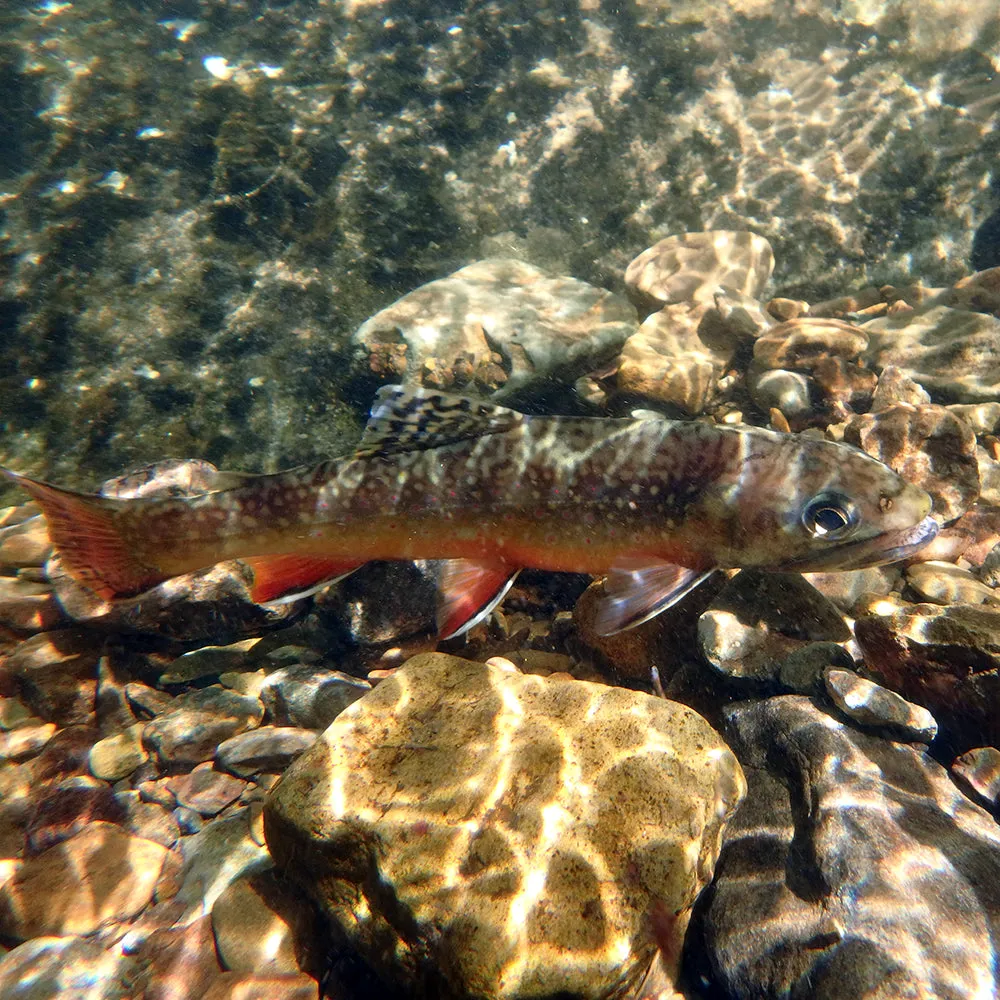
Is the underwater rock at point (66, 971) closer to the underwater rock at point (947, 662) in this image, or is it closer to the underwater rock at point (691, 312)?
the underwater rock at point (947, 662)

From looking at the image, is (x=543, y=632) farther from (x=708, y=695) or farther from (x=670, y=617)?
(x=708, y=695)

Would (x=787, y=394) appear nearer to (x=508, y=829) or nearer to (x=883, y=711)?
(x=883, y=711)

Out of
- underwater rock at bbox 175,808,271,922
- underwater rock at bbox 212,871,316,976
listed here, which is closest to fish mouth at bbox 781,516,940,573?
underwater rock at bbox 212,871,316,976

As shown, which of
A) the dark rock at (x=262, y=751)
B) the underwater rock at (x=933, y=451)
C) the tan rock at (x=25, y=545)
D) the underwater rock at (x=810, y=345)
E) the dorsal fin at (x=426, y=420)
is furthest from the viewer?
the underwater rock at (x=810, y=345)

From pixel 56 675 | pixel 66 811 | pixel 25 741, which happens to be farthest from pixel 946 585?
pixel 25 741

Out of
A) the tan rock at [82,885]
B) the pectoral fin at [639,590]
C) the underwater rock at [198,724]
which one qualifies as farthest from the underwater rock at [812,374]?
the tan rock at [82,885]

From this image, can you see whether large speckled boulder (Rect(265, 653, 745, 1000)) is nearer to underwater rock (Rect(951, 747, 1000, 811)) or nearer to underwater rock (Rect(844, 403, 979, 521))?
underwater rock (Rect(951, 747, 1000, 811))

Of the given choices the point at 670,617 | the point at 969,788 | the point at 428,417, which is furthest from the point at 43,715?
the point at 969,788
